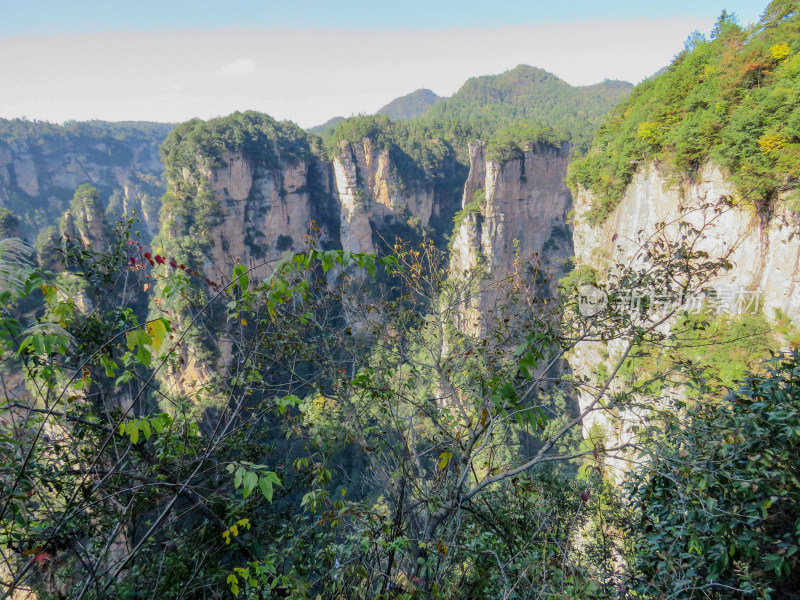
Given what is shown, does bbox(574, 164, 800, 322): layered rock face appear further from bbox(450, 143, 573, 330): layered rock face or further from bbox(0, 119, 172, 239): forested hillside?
bbox(0, 119, 172, 239): forested hillside

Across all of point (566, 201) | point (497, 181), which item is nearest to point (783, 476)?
point (497, 181)

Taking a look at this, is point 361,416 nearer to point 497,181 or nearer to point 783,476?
point 783,476

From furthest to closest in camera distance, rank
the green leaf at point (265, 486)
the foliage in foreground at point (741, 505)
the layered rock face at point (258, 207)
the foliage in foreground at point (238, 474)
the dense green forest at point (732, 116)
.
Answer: the layered rock face at point (258, 207)
the dense green forest at point (732, 116)
the foliage in foreground at point (741, 505)
the foliage in foreground at point (238, 474)
the green leaf at point (265, 486)

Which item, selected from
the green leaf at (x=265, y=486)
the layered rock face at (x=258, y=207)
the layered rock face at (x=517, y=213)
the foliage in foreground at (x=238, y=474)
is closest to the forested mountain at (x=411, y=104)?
the layered rock face at (x=258, y=207)

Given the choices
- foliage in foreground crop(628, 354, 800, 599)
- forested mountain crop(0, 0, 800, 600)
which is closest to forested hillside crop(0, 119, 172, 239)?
forested mountain crop(0, 0, 800, 600)

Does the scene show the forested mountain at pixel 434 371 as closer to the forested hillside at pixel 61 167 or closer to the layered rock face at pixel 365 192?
the layered rock face at pixel 365 192

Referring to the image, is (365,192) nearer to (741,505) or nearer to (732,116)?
(732,116)
